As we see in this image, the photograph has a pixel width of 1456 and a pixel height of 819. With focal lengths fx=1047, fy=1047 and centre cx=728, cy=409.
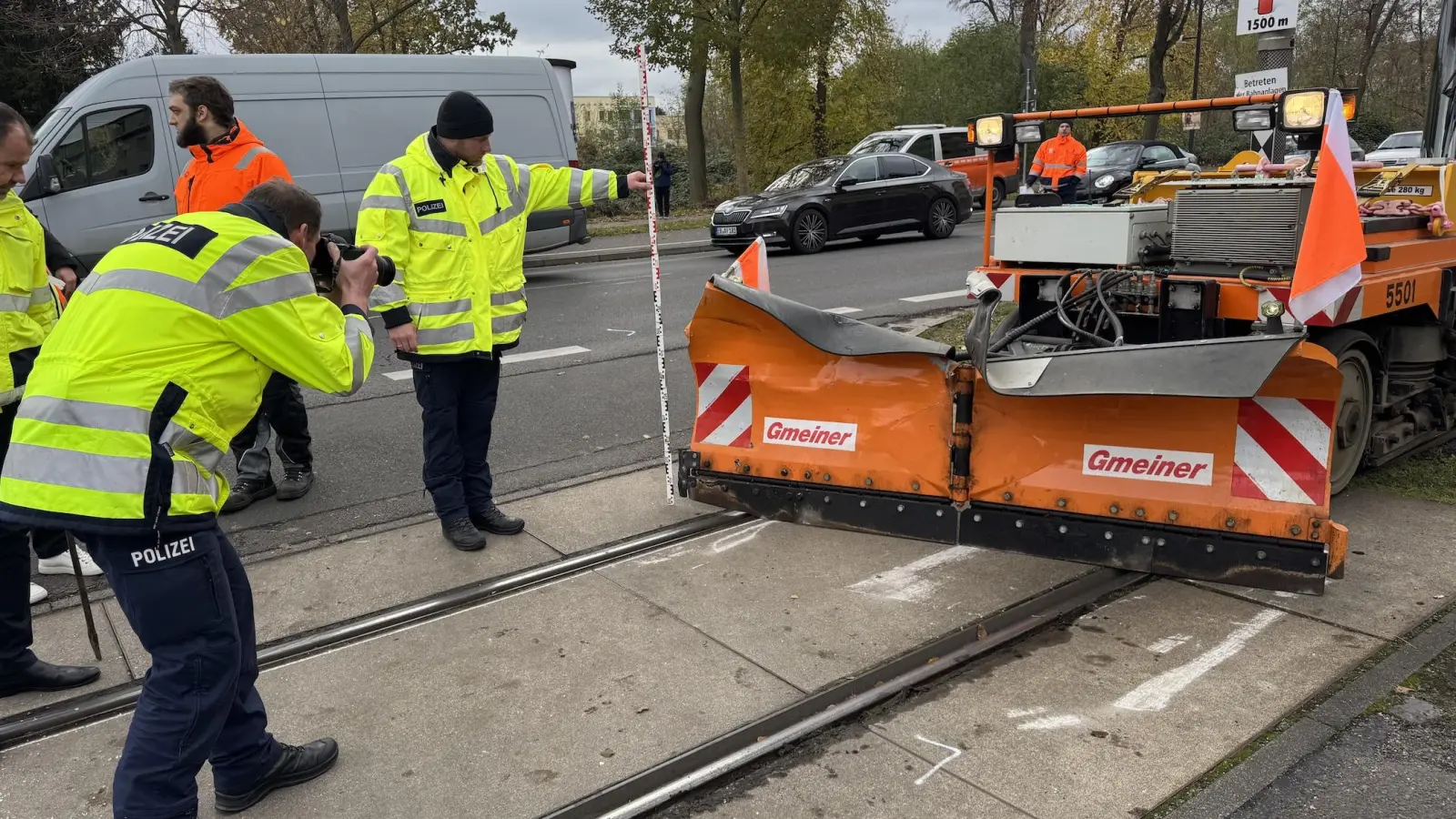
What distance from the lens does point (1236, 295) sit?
434 centimetres

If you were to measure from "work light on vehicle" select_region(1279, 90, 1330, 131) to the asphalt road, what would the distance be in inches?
140

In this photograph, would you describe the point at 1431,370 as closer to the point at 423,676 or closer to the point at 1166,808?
the point at 1166,808

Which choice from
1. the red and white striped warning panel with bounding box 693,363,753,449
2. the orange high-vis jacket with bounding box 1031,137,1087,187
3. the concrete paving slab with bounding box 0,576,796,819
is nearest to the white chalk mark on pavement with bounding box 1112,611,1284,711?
the concrete paving slab with bounding box 0,576,796,819

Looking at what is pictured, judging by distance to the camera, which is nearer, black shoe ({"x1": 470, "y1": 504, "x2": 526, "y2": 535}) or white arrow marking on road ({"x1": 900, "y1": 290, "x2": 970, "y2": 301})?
black shoe ({"x1": 470, "y1": 504, "x2": 526, "y2": 535})

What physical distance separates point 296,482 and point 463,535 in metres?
1.37

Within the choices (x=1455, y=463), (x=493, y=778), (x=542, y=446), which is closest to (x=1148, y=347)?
(x=493, y=778)

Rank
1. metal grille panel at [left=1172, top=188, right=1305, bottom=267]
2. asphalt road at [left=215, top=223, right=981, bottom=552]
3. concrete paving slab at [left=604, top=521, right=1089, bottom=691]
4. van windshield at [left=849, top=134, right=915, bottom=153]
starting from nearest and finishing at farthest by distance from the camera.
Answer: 1. concrete paving slab at [left=604, top=521, right=1089, bottom=691]
2. metal grille panel at [left=1172, top=188, right=1305, bottom=267]
3. asphalt road at [left=215, top=223, right=981, bottom=552]
4. van windshield at [left=849, top=134, right=915, bottom=153]

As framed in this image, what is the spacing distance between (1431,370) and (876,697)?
3.73m

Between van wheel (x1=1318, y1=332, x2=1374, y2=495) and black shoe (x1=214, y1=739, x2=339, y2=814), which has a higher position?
van wheel (x1=1318, y1=332, x2=1374, y2=495)

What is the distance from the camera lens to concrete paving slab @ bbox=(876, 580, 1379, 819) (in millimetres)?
2871

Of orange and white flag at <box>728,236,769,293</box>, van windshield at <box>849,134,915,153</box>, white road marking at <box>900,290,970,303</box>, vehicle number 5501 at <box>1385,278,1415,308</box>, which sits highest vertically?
van windshield at <box>849,134,915,153</box>

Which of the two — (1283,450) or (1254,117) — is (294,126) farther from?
(1283,450)

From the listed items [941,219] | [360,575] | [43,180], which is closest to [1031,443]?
[360,575]

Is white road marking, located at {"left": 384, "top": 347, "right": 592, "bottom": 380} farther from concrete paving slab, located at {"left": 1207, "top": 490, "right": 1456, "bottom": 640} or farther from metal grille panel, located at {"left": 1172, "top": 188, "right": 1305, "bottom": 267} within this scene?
concrete paving slab, located at {"left": 1207, "top": 490, "right": 1456, "bottom": 640}
